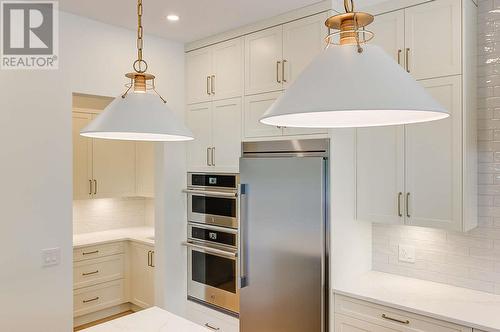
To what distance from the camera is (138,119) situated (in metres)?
1.23

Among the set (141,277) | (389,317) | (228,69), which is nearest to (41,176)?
(228,69)

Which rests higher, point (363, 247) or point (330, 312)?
point (363, 247)

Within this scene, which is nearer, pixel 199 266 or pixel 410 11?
pixel 410 11

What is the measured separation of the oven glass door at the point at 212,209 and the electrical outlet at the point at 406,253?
4.12 feet

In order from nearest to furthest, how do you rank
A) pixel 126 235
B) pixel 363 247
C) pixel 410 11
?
pixel 410 11 < pixel 363 247 < pixel 126 235

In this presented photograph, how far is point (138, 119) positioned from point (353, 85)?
0.76m

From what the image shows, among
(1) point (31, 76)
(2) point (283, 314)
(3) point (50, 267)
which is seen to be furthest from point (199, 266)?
(1) point (31, 76)

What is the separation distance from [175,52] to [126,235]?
7.52ft

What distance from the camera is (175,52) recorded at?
3.33 metres

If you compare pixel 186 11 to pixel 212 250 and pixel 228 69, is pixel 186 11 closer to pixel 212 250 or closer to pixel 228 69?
pixel 228 69

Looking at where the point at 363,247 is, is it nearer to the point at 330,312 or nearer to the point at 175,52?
the point at 330,312

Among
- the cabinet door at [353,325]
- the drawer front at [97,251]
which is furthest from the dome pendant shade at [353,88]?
the drawer front at [97,251]

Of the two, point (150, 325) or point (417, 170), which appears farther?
point (417, 170)

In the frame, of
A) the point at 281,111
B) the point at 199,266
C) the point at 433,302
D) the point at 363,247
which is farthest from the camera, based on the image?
the point at 199,266
